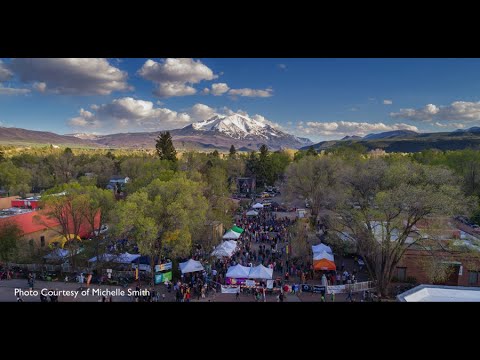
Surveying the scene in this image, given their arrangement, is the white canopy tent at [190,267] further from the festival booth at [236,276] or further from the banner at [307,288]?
the banner at [307,288]

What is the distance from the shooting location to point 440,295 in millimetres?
10117

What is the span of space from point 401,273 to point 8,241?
19.8 m

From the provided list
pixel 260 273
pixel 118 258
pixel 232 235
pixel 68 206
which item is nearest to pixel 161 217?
pixel 118 258

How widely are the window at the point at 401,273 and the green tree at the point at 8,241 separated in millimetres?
18969

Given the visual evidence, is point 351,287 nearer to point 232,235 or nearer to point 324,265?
point 324,265

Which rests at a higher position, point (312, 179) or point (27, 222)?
point (312, 179)

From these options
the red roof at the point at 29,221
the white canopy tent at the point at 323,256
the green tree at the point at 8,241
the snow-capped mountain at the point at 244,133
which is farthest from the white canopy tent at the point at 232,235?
the snow-capped mountain at the point at 244,133

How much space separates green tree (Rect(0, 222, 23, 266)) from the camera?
15516 mm

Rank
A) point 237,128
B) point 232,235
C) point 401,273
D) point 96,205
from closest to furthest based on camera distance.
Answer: point 401,273
point 96,205
point 232,235
point 237,128

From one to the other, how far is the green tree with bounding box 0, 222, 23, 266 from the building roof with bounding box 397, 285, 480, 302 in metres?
17.5

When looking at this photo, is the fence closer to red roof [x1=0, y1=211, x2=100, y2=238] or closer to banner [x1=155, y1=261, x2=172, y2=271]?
banner [x1=155, y1=261, x2=172, y2=271]

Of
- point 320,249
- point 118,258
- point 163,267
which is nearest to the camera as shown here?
point 163,267

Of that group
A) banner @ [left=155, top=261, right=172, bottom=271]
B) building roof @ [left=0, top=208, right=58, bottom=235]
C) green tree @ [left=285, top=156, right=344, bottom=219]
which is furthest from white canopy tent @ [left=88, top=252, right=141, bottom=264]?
green tree @ [left=285, top=156, right=344, bottom=219]
